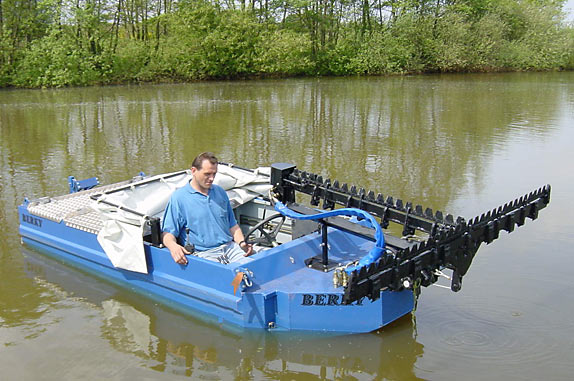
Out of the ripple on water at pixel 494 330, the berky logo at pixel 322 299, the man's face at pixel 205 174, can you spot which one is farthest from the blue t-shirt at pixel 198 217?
the ripple on water at pixel 494 330

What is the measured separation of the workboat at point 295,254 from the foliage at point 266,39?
2663cm

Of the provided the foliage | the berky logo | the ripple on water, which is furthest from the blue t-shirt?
the foliage

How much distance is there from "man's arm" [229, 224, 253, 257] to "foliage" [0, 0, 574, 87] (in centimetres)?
2770

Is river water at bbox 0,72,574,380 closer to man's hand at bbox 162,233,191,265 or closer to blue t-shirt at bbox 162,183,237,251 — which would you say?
man's hand at bbox 162,233,191,265

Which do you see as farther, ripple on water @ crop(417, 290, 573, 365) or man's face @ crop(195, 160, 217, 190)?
man's face @ crop(195, 160, 217, 190)

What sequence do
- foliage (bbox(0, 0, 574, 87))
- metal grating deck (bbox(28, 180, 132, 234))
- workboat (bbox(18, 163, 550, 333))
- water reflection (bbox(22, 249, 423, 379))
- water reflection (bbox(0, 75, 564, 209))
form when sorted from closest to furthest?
workboat (bbox(18, 163, 550, 333)) < water reflection (bbox(22, 249, 423, 379)) < metal grating deck (bbox(28, 180, 132, 234)) < water reflection (bbox(0, 75, 564, 209)) < foliage (bbox(0, 0, 574, 87))

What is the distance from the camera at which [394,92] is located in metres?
25.9

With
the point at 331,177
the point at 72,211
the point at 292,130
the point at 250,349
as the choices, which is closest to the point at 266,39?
the point at 292,130

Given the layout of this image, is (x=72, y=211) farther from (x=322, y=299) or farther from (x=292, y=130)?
(x=292, y=130)

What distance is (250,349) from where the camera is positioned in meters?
5.02

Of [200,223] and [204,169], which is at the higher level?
[204,169]

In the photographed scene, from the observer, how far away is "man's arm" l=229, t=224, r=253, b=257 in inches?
215

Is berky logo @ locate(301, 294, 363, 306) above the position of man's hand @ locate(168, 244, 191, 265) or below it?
below

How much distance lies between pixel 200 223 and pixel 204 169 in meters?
0.53
